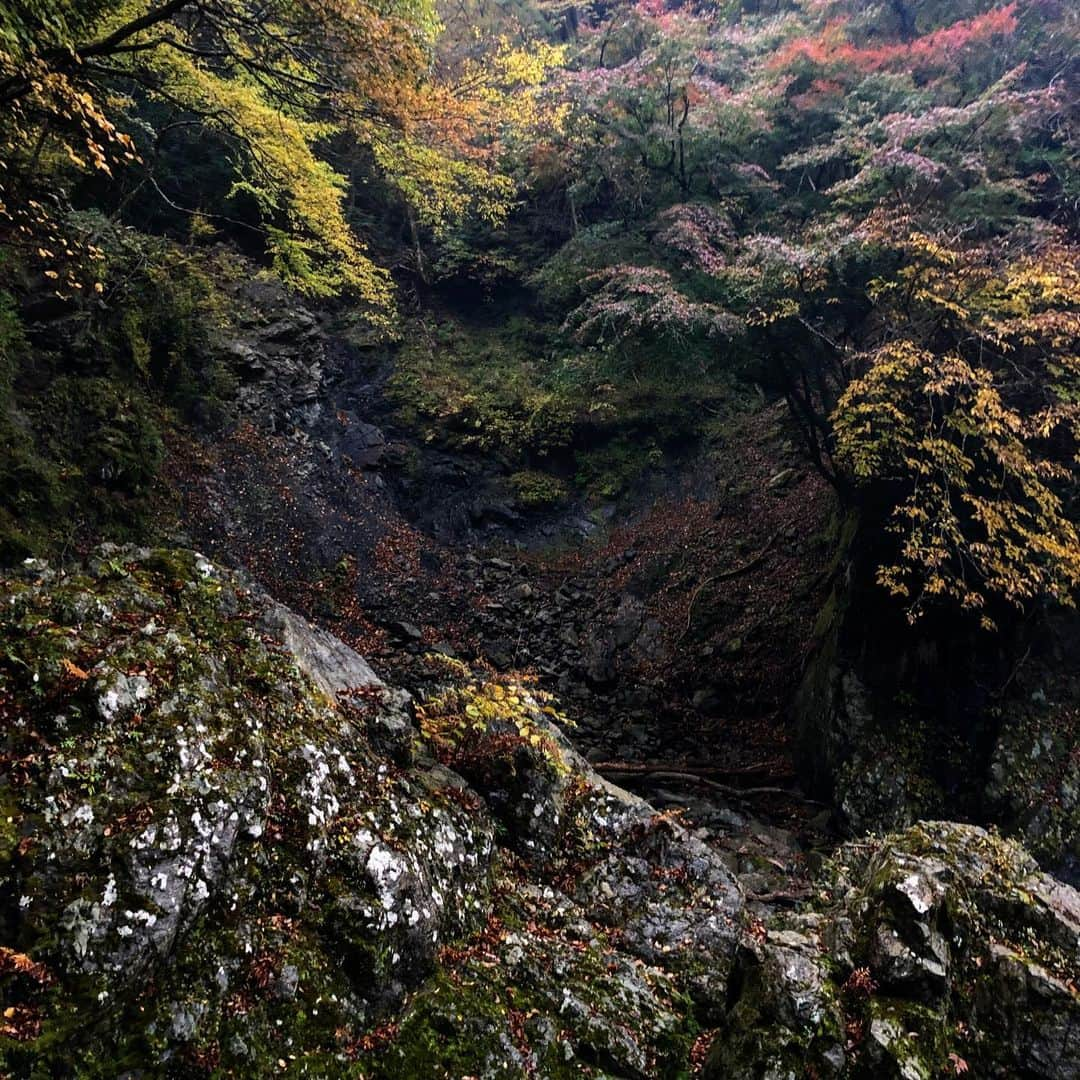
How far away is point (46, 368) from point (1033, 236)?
13.9m

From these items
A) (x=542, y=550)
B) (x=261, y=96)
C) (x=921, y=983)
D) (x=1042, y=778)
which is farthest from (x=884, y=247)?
(x=261, y=96)

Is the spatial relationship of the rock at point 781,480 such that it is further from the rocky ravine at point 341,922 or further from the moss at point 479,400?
the rocky ravine at point 341,922

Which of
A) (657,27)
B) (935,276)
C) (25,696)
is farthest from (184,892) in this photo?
(657,27)

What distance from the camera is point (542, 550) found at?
14.1 m

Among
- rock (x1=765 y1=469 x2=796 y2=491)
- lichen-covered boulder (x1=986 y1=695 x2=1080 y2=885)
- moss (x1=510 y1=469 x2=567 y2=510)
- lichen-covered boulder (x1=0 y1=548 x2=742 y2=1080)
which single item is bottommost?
lichen-covered boulder (x1=0 y1=548 x2=742 y2=1080)

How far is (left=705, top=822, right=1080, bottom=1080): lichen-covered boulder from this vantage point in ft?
10.0

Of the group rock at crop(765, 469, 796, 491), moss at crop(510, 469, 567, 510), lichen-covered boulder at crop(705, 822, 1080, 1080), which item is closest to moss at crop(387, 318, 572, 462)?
moss at crop(510, 469, 567, 510)

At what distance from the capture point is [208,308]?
12.2m

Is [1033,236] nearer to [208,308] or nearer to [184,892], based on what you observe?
[184,892]

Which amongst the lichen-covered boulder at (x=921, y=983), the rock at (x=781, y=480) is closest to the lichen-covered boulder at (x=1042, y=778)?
the lichen-covered boulder at (x=921, y=983)

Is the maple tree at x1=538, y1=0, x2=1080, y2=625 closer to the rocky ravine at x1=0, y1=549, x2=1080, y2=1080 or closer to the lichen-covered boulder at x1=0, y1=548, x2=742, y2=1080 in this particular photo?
the rocky ravine at x1=0, y1=549, x2=1080, y2=1080

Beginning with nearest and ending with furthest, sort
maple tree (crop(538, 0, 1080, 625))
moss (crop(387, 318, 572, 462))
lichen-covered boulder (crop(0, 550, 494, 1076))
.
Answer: lichen-covered boulder (crop(0, 550, 494, 1076)) → maple tree (crop(538, 0, 1080, 625)) → moss (crop(387, 318, 572, 462))

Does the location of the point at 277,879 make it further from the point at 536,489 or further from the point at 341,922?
the point at 536,489

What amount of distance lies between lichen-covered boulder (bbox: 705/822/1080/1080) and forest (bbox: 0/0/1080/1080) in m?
Result: 0.02
